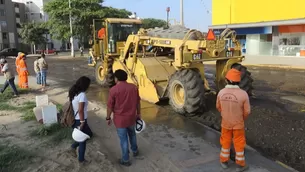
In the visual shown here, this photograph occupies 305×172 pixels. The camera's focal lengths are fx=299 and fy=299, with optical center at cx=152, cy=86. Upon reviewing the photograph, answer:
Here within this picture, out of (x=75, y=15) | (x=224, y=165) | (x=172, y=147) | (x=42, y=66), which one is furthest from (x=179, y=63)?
(x=75, y=15)

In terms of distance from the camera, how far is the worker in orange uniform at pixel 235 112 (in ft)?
14.4

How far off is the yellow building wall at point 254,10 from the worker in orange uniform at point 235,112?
2121cm

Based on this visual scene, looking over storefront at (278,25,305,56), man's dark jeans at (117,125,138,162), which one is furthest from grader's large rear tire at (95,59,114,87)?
storefront at (278,25,305,56)

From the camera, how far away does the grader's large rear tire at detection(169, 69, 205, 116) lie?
7617 millimetres

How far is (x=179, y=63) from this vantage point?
25.8 ft

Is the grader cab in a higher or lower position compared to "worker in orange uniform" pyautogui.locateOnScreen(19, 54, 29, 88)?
higher

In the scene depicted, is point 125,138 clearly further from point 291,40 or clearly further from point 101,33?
point 291,40

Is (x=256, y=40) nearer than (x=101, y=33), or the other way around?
(x=101, y=33)

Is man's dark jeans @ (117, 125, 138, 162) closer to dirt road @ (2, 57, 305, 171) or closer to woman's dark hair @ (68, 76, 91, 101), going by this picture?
woman's dark hair @ (68, 76, 91, 101)

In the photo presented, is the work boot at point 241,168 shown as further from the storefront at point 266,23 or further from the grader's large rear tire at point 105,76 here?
the storefront at point 266,23

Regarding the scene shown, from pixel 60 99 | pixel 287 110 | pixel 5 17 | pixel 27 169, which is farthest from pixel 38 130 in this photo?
pixel 5 17

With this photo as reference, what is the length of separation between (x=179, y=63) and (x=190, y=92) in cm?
83

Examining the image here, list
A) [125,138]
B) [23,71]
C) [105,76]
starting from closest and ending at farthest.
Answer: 1. [125,138]
2. [23,71]
3. [105,76]

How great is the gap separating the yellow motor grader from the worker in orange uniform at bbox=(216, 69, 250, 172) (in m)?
3.06
